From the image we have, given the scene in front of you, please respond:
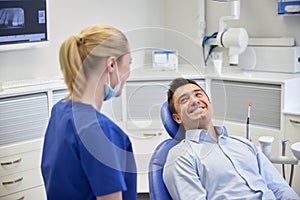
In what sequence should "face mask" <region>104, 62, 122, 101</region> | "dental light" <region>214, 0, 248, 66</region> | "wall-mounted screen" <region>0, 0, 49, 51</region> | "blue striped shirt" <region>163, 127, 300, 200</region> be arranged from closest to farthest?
"face mask" <region>104, 62, 122, 101</region>
"blue striped shirt" <region>163, 127, 300, 200</region>
"wall-mounted screen" <region>0, 0, 49, 51</region>
"dental light" <region>214, 0, 248, 66</region>

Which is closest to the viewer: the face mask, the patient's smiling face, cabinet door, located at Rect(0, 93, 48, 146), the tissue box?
the face mask

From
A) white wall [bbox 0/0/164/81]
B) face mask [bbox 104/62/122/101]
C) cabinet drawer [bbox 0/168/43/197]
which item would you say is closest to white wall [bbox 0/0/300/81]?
white wall [bbox 0/0/164/81]

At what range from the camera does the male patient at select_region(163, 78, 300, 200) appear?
6.40ft

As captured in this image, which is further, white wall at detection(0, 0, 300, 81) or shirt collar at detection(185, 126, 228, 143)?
white wall at detection(0, 0, 300, 81)

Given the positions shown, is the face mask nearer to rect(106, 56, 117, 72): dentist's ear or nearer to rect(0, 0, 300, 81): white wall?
rect(106, 56, 117, 72): dentist's ear

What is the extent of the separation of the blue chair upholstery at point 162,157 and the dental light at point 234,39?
1.30 metres

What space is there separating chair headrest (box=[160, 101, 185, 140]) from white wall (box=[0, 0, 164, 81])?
0.89m

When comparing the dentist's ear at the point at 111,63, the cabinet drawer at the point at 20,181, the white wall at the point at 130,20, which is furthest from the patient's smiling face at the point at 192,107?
the cabinet drawer at the point at 20,181

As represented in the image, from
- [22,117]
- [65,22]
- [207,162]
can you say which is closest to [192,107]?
[207,162]

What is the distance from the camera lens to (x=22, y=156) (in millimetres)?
2770

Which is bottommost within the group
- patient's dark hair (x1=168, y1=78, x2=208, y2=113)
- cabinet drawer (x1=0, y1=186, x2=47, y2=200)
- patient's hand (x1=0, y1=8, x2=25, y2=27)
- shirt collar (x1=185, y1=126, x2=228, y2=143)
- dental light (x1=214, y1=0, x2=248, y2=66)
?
cabinet drawer (x1=0, y1=186, x2=47, y2=200)

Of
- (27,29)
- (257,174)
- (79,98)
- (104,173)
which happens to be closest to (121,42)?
(79,98)

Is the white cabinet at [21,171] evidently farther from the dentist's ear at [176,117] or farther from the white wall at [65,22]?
the dentist's ear at [176,117]

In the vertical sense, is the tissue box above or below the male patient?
above
